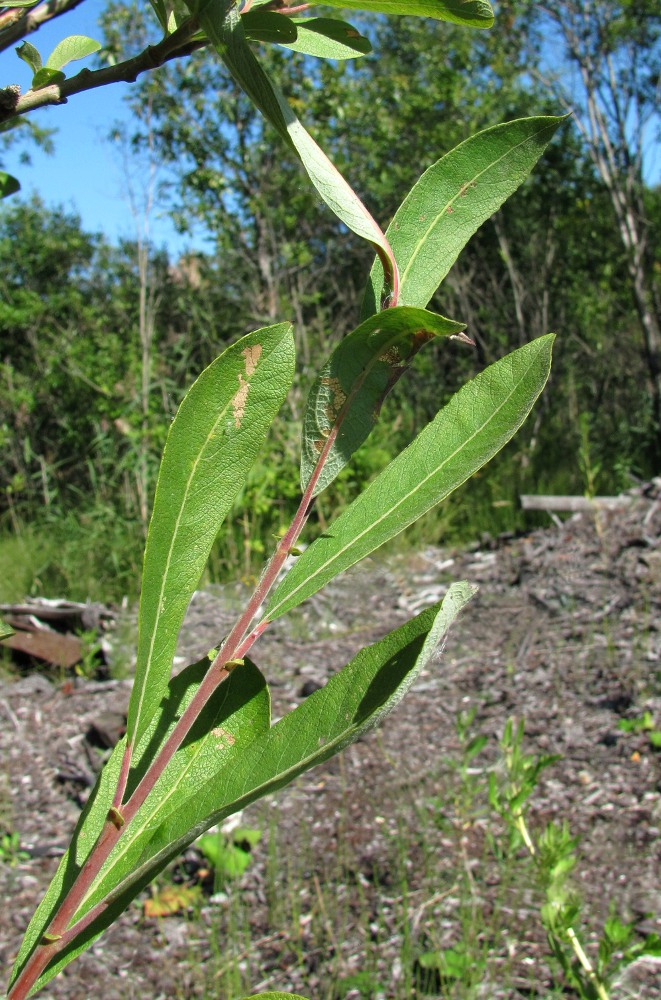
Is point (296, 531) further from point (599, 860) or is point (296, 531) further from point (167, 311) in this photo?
point (167, 311)

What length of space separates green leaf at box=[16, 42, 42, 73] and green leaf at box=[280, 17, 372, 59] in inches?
5.0

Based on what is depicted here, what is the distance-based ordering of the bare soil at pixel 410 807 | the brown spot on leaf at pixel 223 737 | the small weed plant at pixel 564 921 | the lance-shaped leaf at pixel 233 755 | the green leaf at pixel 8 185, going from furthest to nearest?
the bare soil at pixel 410 807 < the small weed plant at pixel 564 921 < the green leaf at pixel 8 185 < the brown spot on leaf at pixel 223 737 < the lance-shaped leaf at pixel 233 755

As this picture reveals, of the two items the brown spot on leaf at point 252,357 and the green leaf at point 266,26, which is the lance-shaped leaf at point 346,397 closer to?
the brown spot on leaf at point 252,357

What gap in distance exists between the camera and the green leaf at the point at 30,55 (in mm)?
444

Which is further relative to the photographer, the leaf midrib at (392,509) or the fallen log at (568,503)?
the fallen log at (568,503)

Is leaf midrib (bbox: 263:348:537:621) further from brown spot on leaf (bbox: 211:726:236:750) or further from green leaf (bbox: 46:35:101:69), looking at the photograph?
green leaf (bbox: 46:35:101:69)

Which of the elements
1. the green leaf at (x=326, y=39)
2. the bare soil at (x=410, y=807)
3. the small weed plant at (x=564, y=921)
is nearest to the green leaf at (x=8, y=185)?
the green leaf at (x=326, y=39)

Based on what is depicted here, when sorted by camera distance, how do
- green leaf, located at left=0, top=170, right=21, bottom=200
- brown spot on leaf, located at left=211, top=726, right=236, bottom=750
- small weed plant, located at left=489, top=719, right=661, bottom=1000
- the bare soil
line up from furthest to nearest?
the bare soil → small weed plant, located at left=489, top=719, right=661, bottom=1000 → green leaf, located at left=0, top=170, right=21, bottom=200 → brown spot on leaf, located at left=211, top=726, right=236, bottom=750

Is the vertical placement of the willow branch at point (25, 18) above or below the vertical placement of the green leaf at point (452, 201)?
above

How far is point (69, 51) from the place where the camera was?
48 cm

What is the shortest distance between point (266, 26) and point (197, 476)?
0.69ft

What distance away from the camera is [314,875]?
2.44 meters

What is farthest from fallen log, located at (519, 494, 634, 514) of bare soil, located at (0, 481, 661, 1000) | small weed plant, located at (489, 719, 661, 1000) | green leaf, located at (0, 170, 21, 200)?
green leaf, located at (0, 170, 21, 200)

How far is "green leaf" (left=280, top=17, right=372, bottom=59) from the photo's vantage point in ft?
1.50
